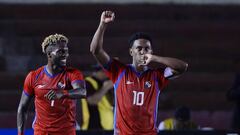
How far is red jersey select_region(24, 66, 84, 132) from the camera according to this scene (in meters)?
7.44

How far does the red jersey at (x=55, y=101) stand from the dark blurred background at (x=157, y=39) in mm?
4400

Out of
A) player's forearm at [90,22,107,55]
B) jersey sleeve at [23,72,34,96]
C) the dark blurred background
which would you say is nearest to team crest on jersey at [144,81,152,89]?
player's forearm at [90,22,107,55]

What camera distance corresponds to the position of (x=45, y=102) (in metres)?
7.47

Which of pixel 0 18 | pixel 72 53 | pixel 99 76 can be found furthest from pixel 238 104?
pixel 0 18

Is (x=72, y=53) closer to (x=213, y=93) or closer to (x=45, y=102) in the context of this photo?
(x=213, y=93)

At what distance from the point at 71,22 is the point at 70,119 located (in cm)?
521

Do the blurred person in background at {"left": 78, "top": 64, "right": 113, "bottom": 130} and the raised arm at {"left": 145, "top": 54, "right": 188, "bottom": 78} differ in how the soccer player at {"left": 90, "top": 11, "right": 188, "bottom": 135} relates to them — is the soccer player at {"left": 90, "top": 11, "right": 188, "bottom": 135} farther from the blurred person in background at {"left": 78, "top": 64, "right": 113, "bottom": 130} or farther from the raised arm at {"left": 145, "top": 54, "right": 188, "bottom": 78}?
the blurred person in background at {"left": 78, "top": 64, "right": 113, "bottom": 130}

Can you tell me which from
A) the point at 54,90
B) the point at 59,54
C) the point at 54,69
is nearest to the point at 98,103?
the point at 54,69

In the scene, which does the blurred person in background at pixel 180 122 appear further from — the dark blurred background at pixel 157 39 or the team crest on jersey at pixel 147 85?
the team crest on jersey at pixel 147 85

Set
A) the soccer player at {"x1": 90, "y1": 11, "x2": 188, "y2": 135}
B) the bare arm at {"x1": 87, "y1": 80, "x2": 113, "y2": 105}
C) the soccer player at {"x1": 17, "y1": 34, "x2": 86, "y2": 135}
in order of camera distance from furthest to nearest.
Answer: the bare arm at {"x1": 87, "y1": 80, "x2": 113, "y2": 105}, the soccer player at {"x1": 17, "y1": 34, "x2": 86, "y2": 135}, the soccer player at {"x1": 90, "y1": 11, "x2": 188, "y2": 135}

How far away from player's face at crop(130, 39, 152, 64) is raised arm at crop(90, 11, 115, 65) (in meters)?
0.28

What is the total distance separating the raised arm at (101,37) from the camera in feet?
22.6

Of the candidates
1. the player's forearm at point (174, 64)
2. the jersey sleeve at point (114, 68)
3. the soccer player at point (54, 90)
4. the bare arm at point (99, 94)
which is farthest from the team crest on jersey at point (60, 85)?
the bare arm at point (99, 94)

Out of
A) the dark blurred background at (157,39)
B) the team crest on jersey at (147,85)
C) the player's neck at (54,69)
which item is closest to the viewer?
the team crest on jersey at (147,85)
